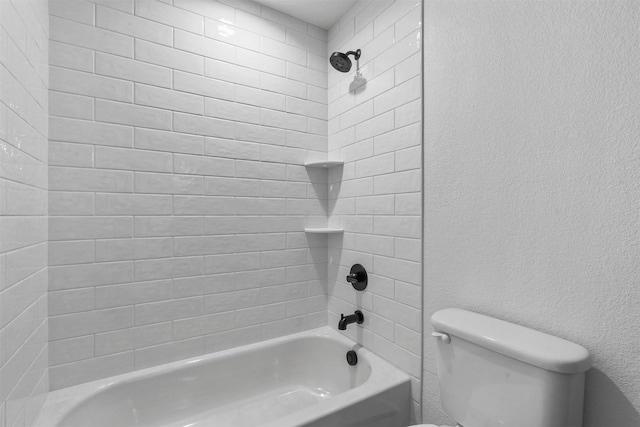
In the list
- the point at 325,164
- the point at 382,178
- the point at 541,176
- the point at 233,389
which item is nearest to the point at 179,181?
the point at 325,164

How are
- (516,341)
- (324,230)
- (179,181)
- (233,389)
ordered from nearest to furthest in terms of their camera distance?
(516,341) → (179,181) → (233,389) → (324,230)

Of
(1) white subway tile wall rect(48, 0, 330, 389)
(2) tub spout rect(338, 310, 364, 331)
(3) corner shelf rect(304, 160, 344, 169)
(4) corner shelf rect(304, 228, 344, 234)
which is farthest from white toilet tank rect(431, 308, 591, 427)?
(3) corner shelf rect(304, 160, 344, 169)

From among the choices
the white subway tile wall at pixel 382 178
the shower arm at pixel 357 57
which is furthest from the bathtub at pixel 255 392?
the shower arm at pixel 357 57

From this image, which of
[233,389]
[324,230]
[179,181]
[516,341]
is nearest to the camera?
[516,341]

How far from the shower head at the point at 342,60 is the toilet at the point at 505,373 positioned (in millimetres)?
1276

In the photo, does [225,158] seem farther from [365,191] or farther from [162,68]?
[365,191]

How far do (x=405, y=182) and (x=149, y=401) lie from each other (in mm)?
1561

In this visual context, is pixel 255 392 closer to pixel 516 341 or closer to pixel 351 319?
pixel 351 319

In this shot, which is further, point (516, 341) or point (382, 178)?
point (382, 178)

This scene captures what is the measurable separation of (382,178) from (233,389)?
135 cm

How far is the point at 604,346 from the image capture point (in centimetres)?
81

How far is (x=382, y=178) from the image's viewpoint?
1514 millimetres

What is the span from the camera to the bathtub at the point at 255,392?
1.19 metres

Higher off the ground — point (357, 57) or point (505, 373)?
point (357, 57)
